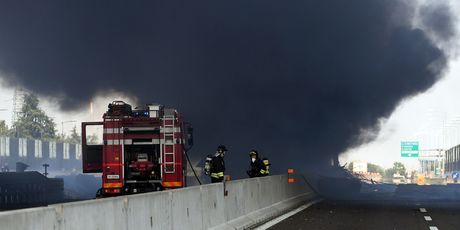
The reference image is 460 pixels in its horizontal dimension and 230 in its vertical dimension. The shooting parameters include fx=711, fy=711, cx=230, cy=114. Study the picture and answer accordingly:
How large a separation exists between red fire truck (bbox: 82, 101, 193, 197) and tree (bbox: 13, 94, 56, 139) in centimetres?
12879

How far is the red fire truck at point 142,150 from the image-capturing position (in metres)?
22.8

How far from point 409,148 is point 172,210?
96918 millimetres

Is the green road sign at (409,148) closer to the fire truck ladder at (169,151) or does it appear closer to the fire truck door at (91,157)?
the fire truck door at (91,157)

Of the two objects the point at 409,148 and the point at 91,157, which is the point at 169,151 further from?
the point at 409,148

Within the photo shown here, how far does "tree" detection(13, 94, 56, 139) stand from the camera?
5856 inches

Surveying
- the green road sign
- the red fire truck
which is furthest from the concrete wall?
the green road sign

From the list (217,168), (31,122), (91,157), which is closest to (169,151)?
(91,157)

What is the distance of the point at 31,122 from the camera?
15000cm

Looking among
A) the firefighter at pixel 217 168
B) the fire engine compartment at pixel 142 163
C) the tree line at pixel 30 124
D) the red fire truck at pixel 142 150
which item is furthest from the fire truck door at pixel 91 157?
the tree line at pixel 30 124

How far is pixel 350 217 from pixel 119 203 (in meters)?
10.1

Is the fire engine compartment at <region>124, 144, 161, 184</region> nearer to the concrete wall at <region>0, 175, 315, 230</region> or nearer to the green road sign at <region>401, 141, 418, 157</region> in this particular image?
the concrete wall at <region>0, 175, 315, 230</region>

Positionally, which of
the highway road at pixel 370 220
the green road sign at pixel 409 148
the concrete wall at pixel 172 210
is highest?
the concrete wall at pixel 172 210

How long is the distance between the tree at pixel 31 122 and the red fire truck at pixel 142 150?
129 metres

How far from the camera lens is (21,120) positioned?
14850 centimetres
